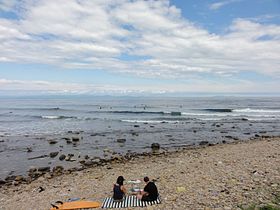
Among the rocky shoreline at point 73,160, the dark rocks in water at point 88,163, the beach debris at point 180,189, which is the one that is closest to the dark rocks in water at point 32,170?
the rocky shoreline at point 73,160

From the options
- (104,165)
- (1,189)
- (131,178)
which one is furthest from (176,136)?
(1,189)

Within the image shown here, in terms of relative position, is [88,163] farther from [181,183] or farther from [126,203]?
[126,203]

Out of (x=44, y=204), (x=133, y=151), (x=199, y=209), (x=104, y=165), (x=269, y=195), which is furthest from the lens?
(x=133, y=151)

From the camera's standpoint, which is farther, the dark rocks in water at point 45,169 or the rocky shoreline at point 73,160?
the dark rocks in water at point 45,169

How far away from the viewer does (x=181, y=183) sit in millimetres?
11555

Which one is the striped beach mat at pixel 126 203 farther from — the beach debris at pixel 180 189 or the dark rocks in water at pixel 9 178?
the dark rocks in water at pixel 9 178

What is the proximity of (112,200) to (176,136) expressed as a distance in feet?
64.2

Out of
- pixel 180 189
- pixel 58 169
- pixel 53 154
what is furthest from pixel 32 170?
pixel 180 189

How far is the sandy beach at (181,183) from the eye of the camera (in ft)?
30.7

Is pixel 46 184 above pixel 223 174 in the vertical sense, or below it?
below

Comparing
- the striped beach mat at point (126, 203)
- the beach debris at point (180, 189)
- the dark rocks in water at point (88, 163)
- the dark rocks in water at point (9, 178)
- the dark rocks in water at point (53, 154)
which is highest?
the beach debris at point (180, 189)

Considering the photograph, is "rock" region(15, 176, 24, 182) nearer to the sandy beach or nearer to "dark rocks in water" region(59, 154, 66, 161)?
the sandy beach

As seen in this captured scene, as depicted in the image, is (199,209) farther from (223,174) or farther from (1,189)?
(1,189)

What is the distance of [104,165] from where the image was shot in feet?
58.0
